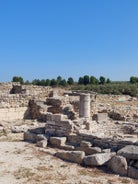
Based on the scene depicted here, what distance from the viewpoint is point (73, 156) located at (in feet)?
33.7

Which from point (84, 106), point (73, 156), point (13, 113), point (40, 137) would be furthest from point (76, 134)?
point (13, 113)

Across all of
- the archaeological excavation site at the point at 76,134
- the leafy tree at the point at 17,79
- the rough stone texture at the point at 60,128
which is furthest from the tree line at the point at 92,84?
the rough stone texture at the point at 60,128

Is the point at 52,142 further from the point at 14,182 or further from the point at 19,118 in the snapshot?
the point at 19,118

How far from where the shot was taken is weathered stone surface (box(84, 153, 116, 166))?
31.4ft

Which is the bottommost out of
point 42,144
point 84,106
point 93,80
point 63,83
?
point 42,144

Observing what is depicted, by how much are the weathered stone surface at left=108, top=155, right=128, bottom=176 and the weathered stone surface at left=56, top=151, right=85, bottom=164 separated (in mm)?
1113

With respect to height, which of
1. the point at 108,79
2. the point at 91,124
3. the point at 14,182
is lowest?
the point at 14,182

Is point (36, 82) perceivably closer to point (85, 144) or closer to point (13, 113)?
point (13, 113)

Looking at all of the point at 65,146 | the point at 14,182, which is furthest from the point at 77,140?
the point at 14,182

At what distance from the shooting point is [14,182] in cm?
820

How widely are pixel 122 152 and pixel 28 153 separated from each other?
3.56 meters

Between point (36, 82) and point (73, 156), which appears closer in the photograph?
point (73, 156)

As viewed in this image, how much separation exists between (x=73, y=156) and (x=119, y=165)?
1.75 metres

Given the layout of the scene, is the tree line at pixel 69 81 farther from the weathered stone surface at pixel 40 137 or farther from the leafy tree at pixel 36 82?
the weathered stone surface at pixel 40 137
